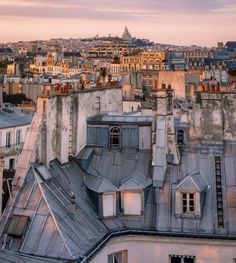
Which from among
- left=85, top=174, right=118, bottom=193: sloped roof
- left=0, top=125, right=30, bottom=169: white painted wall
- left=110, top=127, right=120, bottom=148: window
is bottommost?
left=0, top=125, right=30, bottom=169: white painted wall

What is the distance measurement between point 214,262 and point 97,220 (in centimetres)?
374

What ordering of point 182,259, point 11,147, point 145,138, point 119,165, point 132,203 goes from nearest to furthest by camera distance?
point 182,259 < point 132,203 < point 119,165 < point 145,138 < point 11,147

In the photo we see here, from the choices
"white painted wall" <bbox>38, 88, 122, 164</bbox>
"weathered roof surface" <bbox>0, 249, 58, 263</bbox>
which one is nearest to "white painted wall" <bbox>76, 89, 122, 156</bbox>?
"white painted wall" <bbox>38, 88, 122, 164</bbox>

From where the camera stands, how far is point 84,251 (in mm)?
16078

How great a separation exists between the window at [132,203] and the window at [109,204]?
0.37 metres

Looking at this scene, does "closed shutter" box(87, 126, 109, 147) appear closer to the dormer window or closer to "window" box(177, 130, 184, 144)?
"window" box(177, 130, 184, 144)

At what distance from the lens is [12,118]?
4619 cm

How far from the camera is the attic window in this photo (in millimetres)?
16438

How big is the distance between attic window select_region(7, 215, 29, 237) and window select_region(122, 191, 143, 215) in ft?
11.7

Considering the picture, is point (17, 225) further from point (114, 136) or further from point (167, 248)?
point (114, 136)

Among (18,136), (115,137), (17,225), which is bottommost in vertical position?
(18,136)

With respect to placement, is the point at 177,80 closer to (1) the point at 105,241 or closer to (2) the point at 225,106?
(2) the point at 225,106

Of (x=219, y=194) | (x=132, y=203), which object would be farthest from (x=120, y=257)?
(x=219, y=194)

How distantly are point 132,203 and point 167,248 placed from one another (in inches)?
72.0
